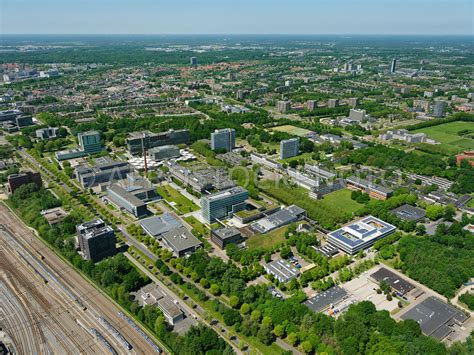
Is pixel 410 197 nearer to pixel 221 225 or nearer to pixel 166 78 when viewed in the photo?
pixel 221 225

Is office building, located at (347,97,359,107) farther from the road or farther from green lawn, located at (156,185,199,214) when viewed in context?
the road

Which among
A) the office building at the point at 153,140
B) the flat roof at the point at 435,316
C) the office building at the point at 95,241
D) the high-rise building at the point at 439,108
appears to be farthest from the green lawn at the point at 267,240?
the high-rise building at the point at 439,108

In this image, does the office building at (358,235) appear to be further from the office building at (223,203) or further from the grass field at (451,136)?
the grass field at (451,136)

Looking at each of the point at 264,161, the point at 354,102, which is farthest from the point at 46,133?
the point at 354,102

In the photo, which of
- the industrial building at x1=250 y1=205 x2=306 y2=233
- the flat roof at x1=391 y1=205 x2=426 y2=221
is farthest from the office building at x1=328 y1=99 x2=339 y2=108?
the industrial building at x1=250 y1=205 x2=306 y2=233

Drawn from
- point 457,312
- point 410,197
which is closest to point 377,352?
point 457,312
